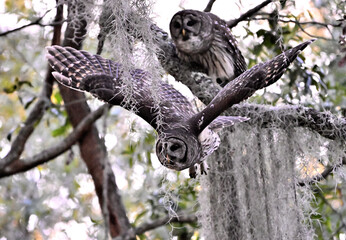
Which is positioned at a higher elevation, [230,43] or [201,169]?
[230,43]

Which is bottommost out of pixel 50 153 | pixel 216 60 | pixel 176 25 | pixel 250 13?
pixel 50 153

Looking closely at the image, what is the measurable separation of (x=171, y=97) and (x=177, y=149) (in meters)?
0.37

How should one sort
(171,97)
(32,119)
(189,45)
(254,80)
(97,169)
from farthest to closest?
(97,169)
(32,119)
(189,45)
(171,97)
(254,80)

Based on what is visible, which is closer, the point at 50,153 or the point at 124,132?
the point at 50,153

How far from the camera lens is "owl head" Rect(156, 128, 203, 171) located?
75.5 inches

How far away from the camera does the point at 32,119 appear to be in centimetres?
321

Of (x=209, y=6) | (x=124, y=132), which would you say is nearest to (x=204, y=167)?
(x=209, y=6)

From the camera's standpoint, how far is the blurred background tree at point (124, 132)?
287 centimetres

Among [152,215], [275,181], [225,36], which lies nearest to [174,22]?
[225,36]

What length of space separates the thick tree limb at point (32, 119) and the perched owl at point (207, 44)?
2.73ft

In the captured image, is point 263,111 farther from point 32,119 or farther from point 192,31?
point 32,119

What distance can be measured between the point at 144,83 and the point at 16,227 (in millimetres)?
2064

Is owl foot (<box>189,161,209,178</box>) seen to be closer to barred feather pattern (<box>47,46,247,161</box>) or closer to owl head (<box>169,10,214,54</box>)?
barred feather pattern (<box>47,46,247,161</box>)

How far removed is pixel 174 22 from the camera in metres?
2.76
